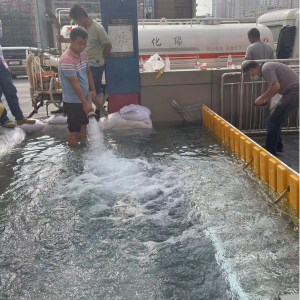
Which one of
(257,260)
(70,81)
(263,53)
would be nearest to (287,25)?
(263,53)

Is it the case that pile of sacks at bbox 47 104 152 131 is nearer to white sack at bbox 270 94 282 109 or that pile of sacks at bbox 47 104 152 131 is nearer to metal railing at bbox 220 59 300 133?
metal railing at bbox 220 59 300 133

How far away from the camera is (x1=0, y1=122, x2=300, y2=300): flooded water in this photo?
2270 millimetres

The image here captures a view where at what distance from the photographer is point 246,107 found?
6785 mm

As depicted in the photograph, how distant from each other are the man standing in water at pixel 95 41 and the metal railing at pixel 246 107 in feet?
7.49

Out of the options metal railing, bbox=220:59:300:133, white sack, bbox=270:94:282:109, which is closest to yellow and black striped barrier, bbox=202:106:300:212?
white sack, bbox=270:94:282:109

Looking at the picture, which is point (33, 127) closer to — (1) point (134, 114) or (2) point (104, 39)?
(1) point (134, 114)

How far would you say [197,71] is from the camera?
6.91 m

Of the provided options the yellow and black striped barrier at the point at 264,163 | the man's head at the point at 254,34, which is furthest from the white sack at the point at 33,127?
the man's head at the point at 254,34

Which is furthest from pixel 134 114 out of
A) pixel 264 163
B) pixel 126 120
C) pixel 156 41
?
pixel 156 41

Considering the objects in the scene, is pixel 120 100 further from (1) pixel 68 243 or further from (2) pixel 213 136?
(1) pixel 68 243

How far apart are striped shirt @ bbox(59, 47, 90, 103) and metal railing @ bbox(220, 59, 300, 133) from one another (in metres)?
2.75

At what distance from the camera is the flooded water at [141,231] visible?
2.27 metres

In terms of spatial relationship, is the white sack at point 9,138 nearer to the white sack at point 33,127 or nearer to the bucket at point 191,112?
the white sack at point 33,127

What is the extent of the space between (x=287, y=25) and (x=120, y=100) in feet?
22.2
